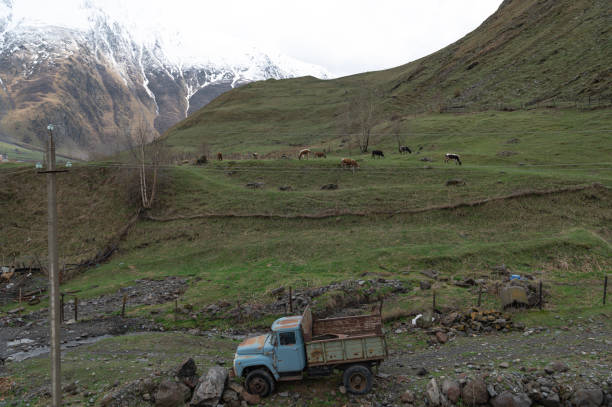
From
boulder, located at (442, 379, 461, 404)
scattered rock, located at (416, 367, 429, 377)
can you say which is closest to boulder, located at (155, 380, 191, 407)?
scattered rock, located at (416, 367, 429, 377)

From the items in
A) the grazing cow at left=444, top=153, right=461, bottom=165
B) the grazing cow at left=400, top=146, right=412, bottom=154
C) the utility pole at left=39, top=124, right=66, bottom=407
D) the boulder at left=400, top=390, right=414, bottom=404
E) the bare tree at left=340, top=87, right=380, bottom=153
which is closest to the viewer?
the utility pole at left=39, top=124, right=66, bottom=407

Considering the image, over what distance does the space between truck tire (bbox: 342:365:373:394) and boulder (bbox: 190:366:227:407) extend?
16.0 feet

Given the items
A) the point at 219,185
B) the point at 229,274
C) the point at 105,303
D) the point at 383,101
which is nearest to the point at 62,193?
the point at 219,185

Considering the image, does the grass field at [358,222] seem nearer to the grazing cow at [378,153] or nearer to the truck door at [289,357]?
the grazing cow at [378,153]

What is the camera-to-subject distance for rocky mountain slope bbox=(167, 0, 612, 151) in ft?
274

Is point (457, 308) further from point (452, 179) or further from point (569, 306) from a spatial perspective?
point (452, 179)

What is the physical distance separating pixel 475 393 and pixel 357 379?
14.3 feet

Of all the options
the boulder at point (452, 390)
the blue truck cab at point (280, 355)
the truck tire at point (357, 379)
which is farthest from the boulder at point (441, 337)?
the blue truck cab at point (280, 355)

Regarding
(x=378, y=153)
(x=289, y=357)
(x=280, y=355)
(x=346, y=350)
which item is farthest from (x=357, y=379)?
(x=378, y=153)

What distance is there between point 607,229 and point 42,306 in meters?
50.2

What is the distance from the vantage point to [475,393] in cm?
1348

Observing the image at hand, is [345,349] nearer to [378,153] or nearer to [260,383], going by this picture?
[260,383]

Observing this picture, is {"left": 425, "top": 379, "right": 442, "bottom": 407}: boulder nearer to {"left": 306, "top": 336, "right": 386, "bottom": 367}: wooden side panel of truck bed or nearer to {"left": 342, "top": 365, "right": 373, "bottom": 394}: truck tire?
{"left": 306, "top": 336, "right": 386, "bottom": 367}: wooden side panel of truck bed

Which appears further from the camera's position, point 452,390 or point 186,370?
point 186,370
